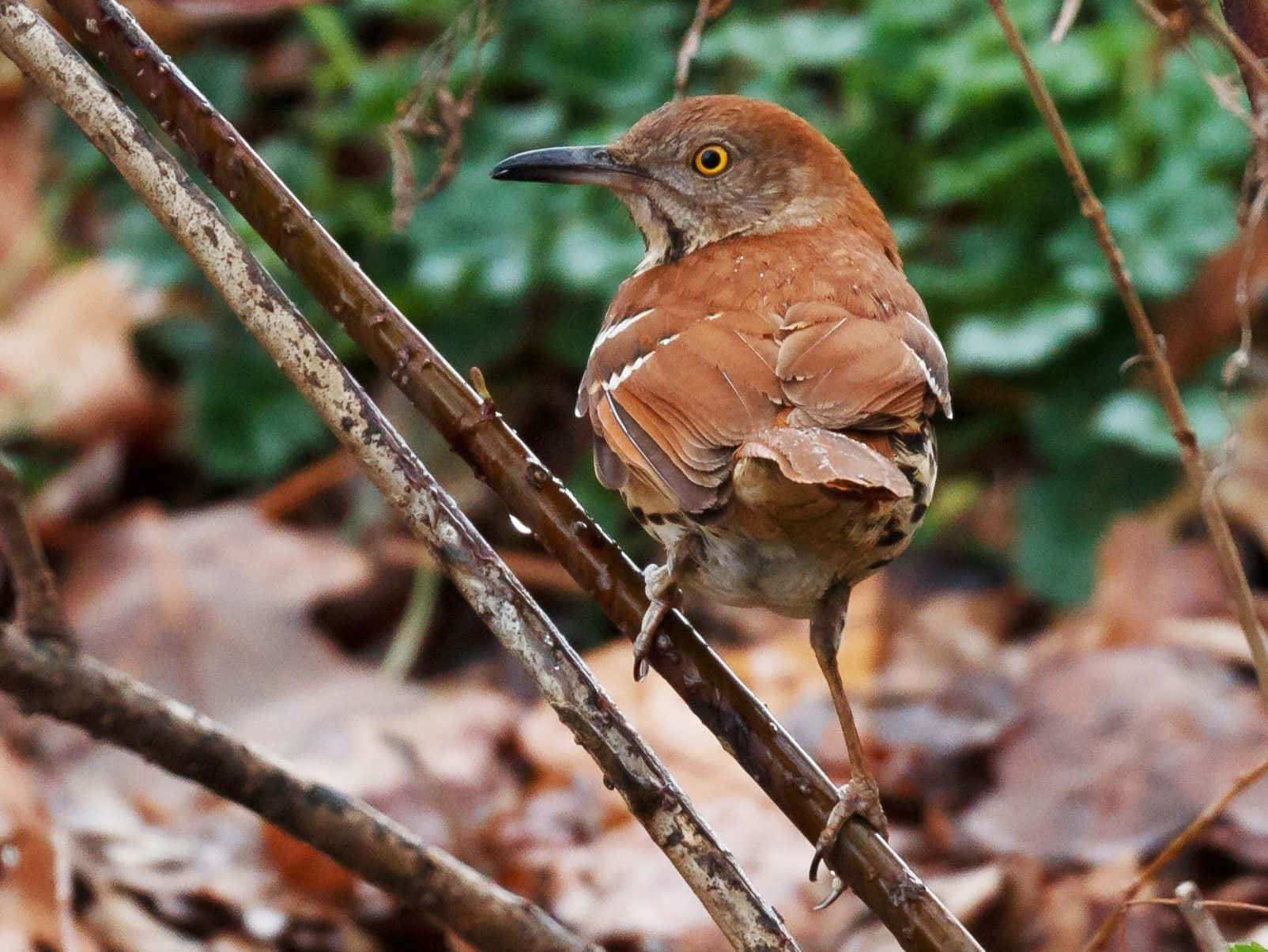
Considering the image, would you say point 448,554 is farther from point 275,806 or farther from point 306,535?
point 306,535

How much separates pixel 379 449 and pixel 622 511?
286cm

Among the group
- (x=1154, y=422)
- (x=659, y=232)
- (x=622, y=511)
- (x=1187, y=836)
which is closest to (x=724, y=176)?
(x=659, y=232)

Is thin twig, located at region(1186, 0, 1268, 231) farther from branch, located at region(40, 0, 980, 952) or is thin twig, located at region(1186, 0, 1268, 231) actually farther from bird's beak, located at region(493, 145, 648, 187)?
bird's beak, located at region(493, 145, 648, 187)

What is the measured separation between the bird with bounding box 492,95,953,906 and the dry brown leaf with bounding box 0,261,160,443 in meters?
2.97

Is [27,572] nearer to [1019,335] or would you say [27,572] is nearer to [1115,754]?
[1115,754]

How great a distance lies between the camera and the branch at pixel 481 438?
77.2 inches

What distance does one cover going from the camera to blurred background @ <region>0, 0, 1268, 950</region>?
3.42 metres

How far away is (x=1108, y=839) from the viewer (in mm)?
3355

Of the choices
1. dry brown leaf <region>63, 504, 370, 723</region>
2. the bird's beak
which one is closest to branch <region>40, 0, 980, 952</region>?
the bird's beak

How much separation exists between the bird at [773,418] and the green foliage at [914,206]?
5.59 feet

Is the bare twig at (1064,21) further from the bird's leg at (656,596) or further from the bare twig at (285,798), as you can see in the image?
the bare twig at (285,798)

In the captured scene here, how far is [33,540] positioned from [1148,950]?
2052mm

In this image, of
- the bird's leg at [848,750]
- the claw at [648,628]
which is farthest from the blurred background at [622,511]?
the claw at [648,628]

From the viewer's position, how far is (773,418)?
2.28 meters
